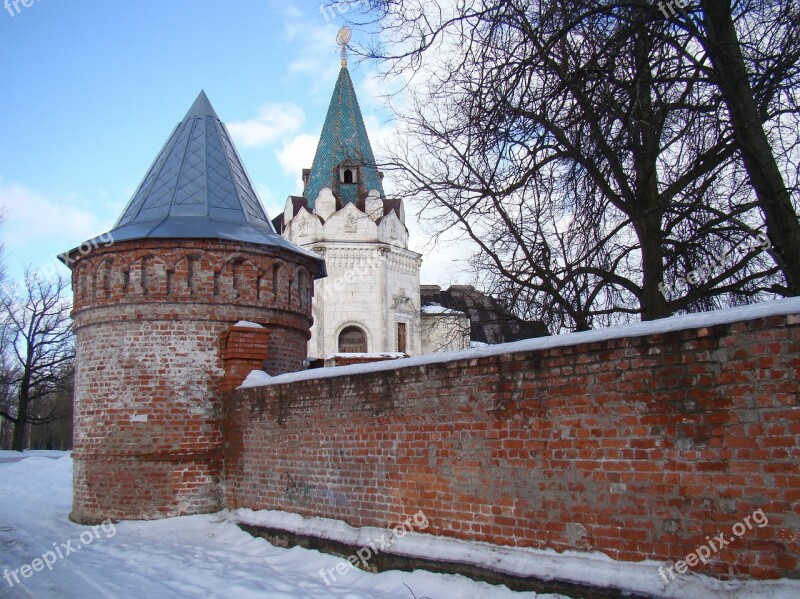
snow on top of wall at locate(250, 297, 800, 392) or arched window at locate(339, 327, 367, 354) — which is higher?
arched window at locate(339, 327, 367, 354)

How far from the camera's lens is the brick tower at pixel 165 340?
1088 centimetres

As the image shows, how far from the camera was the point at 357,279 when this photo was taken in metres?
32.4

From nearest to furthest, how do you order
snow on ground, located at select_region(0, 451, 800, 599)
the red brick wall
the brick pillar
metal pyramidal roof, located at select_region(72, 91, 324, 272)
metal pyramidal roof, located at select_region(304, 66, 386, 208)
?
the red brick wall
snow on ground, located at select_region(0, 451, 800, 599)
the brick pillar
metal pyramidal roof, located at select_region(72, 91, 324, 272)
metal pyramidal roof, located at select_region(304, 66, 386, 208)

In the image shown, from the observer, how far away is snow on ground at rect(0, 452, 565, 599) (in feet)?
22.2

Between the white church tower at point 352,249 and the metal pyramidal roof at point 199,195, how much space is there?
665 inches

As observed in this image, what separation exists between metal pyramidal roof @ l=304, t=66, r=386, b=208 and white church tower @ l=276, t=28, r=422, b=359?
5 cm

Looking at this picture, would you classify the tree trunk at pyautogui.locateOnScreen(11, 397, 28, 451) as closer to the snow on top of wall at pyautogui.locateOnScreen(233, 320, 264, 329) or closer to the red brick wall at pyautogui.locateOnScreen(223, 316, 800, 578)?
the snow on top of wall at pyautogui.locateOnScreen(233, 320, 264, 329)

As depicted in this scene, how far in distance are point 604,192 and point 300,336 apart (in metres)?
6.00

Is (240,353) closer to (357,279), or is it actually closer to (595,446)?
(595,446)

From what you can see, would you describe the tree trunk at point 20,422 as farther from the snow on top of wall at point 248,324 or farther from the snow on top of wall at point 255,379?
the snow on top of wall at point 255,379

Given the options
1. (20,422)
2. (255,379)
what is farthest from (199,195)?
(20,422)

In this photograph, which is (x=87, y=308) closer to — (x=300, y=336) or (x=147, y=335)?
(x=147, y=335)

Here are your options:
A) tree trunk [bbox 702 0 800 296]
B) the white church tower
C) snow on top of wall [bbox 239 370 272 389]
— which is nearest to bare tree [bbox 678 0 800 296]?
tree trunk [bbox 702 0 800 296]

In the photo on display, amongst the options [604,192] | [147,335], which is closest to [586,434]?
[604,192]
